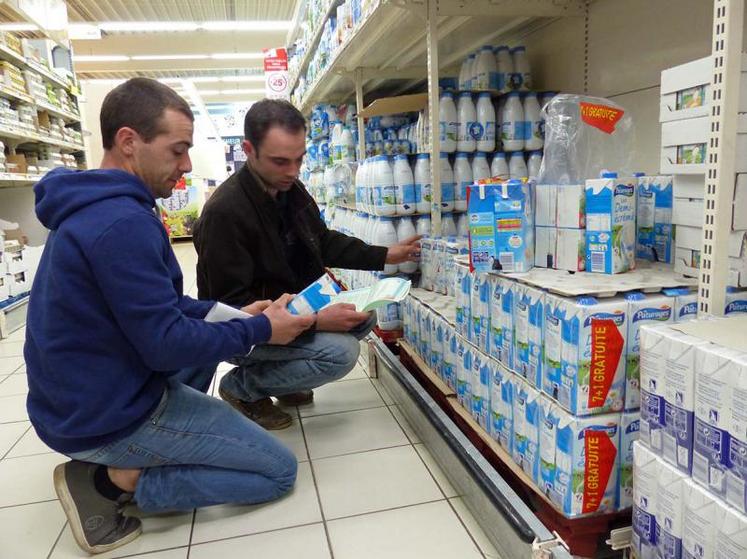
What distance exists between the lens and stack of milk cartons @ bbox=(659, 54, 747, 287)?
3.97 feet

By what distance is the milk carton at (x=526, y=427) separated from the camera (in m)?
1.54

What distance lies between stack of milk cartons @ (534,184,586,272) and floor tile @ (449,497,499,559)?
2.69 ft

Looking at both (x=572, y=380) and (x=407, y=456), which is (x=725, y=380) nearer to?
(x=572, y=380)

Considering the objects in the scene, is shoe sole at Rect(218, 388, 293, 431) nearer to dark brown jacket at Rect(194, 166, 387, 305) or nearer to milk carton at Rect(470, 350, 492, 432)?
dark brown jacket at Rect(194, 166, 387, 305)

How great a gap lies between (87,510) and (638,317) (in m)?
1.64

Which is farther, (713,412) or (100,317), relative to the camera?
(100,317)

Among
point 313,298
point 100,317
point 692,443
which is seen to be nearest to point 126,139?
point 100,317

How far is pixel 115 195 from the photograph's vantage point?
1475 millimetres

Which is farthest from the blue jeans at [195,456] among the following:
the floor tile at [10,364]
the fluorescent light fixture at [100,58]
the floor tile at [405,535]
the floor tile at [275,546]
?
the fluorescent light fixture at [100,58]

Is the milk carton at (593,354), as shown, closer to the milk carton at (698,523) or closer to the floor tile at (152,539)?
the milk carton at (698,523)

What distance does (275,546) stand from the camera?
65.1 inches

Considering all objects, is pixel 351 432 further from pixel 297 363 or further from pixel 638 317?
pixel 638 317

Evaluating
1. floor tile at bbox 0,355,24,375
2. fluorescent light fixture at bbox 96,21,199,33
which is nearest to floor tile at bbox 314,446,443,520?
floor tile at bbox 0,355,24,375

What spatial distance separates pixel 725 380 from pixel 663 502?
1.13 feet
